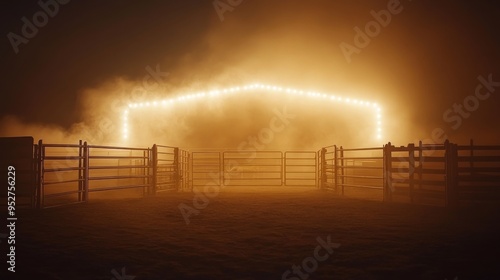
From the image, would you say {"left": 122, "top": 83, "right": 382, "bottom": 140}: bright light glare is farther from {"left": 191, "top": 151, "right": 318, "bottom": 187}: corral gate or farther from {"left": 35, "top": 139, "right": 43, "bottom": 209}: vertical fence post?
{"left": 35, "top": 139, "right": 43, "bottom": 209}: vertical fence post

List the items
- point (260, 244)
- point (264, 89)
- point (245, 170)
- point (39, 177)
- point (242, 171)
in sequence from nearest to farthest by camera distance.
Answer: point (260, 244) → point (39, 177) → point (242, 171) → point (245, 170) → point (264, 89)

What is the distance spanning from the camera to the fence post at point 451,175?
28.0 feet

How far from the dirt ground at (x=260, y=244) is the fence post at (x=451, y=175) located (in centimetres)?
58

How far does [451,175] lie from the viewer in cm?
862

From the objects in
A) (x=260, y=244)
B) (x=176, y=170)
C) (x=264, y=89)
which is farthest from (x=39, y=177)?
(x=264, y=89)

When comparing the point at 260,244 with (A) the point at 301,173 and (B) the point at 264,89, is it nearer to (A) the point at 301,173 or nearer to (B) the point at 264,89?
(B) the point at 264,89

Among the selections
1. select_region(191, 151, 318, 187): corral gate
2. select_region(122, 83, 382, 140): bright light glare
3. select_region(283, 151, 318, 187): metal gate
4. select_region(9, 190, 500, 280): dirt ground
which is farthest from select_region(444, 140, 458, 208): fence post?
select_region(122, 83, 382, 140): bright light glare

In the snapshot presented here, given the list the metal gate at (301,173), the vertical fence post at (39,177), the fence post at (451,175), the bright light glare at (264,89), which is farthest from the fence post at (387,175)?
the bright light glare at (264,89)

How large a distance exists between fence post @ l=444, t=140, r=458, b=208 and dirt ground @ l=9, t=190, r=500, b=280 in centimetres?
58

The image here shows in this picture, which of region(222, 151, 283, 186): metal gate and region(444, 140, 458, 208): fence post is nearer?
region(444, 140, 458, 208): fence post

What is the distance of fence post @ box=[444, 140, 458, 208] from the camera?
28.0ft

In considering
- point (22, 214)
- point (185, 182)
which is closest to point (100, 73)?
point (185, 182)

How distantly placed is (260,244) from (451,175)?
19.7 feet

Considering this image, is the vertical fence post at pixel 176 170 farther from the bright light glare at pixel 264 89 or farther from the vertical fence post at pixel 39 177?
the bright light glare at pixel 264 89
